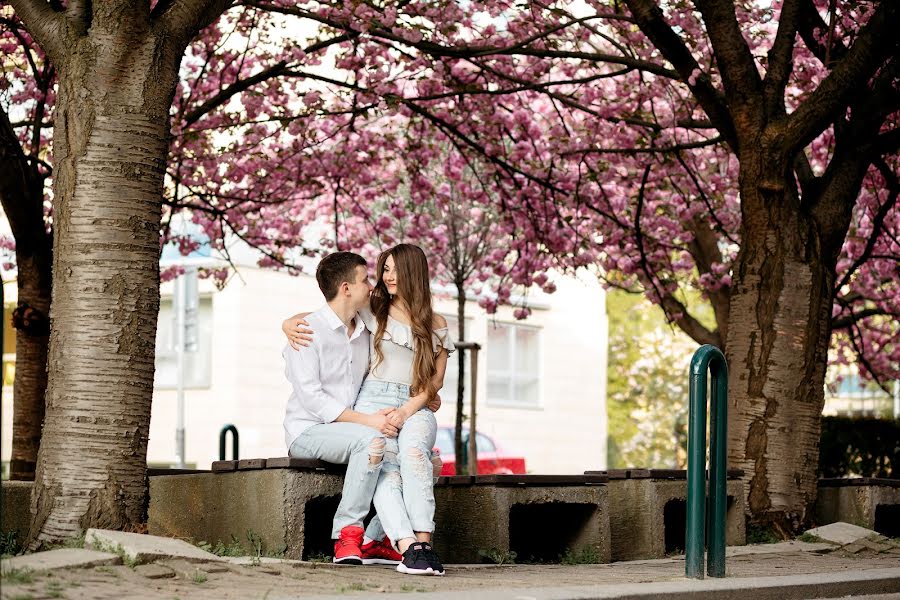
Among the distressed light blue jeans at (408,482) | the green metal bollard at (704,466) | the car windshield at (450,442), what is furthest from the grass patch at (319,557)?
the car windshield at (450,442)

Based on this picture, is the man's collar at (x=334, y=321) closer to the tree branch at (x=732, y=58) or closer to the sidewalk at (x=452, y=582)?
the sidewalk at (x=452, y=582)

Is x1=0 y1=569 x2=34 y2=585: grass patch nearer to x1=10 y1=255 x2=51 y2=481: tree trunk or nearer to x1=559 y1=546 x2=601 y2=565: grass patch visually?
x1=559 y1=546 x2=601 y2=565: grass patch

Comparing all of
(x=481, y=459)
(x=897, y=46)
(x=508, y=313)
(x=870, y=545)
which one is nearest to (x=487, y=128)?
(x=897, y=46)

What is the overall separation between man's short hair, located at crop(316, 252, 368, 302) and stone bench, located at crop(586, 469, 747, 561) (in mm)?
2503

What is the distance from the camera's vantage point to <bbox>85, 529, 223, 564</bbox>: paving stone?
6136 mm

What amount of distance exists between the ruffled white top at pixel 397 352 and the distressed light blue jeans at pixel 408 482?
0.29 metres

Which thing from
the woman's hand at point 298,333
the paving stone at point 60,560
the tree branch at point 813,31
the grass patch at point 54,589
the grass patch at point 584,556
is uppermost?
the tree branch at point 813,31

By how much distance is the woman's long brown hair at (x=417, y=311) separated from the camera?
7695 mm

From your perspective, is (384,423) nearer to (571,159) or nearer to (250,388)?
(571,159)

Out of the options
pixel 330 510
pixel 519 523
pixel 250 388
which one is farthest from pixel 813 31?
pixel 250 388

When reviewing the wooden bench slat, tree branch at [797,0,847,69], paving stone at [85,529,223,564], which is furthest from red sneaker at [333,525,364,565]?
tree branch at [797,0,847,69]

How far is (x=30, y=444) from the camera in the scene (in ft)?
37.0

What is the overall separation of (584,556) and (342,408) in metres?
2.09

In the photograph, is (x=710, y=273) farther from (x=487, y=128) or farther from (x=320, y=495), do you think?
(x=320, y=495)
